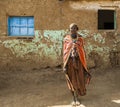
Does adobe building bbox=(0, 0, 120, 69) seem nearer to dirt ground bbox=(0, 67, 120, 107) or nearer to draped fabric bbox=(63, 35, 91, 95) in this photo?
dirt ground bbox=(0, 67, 120, 107)

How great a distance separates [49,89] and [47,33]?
2.43 m

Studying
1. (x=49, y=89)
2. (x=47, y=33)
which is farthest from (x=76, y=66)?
(x=47, y=33)

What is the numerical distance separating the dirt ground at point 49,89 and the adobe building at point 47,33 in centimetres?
35

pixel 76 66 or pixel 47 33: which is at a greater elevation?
pixel 47 33

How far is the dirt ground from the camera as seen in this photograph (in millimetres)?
6551

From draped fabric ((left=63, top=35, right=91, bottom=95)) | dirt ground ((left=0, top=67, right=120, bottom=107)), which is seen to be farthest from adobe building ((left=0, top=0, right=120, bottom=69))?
draped fabric ((left=63, top=35, right=91, bottom=95))

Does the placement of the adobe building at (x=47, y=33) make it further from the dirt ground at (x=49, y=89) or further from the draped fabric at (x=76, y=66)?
the draped fabric at (x=76, y=66)

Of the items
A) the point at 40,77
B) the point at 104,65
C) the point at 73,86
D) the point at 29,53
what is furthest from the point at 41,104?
the point at 104,65

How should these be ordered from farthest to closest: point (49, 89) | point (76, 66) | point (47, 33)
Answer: point (47, 33), point (49, 89), point (76, 66)

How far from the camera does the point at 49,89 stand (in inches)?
312

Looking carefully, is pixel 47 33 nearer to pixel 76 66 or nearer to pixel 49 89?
pixel 49 89

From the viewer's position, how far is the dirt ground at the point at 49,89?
258 inches

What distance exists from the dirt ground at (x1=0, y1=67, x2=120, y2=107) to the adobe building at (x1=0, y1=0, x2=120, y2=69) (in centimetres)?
35

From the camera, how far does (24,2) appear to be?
31.0ft
